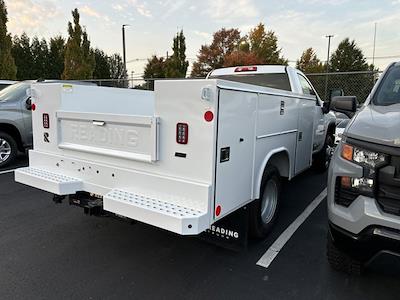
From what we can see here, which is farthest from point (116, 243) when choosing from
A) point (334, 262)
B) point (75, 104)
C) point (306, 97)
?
point (306, 97)

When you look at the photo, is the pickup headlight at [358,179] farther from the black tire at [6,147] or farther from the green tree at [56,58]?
the green tree at [56,58]

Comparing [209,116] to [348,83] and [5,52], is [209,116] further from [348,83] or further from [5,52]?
[5,52]

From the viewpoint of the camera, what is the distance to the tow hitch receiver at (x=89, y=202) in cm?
326

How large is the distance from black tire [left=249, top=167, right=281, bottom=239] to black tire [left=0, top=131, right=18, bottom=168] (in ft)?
19.2

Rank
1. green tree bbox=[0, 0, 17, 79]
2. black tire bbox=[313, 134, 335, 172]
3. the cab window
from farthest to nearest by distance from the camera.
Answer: green tree bbox=[0, 0, 17, 79], black tire bbox=[313, 134, 335, 172], the cab window

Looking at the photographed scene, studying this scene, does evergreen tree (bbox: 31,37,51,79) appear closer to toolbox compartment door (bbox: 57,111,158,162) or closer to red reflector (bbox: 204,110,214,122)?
toolbox compartment door (bbox: 57,111,158,162)

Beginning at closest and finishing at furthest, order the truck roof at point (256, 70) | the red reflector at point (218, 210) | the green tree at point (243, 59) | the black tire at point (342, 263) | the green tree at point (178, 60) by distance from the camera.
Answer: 1. the red reflector at point (218, 210)
2. the black tire at point (342, 263)
3. the truck roof at point (256, 70)
4. the green tree at point (178, 60)
5. the green tree at point (243, 59)

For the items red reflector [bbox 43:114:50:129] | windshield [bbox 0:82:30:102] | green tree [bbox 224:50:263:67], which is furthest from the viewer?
green tree [bbox 224:50:263:67]

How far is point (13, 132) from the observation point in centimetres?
715

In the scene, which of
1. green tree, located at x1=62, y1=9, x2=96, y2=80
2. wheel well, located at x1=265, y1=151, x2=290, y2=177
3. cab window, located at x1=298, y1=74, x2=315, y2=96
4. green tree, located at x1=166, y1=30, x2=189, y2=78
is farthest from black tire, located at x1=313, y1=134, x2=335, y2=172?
green tree, located at x1=166, y1=30, x2=189, y2=78

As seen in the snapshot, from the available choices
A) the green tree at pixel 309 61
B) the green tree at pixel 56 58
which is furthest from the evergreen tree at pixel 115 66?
the green tree at pixel 309 61

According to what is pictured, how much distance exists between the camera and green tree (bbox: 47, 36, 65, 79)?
96.2 feet

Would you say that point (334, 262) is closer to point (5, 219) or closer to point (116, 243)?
point (116, 243)

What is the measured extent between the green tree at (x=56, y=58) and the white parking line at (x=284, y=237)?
29.2 meters
